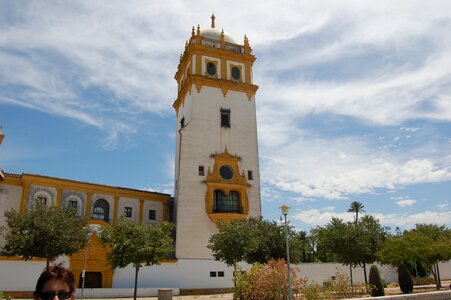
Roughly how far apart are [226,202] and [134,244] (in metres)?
15.8

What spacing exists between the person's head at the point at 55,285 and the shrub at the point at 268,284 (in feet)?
63.6

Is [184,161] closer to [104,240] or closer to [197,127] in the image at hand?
[197,127]

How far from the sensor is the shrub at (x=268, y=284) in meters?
21.7

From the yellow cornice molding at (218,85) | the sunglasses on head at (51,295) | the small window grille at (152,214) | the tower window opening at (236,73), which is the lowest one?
the sunglasses on head at (51,295)

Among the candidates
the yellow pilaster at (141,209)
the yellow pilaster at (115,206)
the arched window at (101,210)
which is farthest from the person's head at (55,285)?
the yellow pilaster at (141,209)

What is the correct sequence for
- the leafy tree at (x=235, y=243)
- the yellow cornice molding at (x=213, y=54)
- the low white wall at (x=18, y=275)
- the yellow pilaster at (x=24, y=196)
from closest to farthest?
the low white wall at (x=18, y=275), the leafy tree at (x=235, y=243), the yellow pilaster at (x=24, y=196), the yellow cornice molding at (x=213, y=54)

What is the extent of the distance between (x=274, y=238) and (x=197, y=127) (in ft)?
53.4

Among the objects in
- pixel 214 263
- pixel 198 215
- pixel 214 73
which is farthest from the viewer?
pixel 214 73

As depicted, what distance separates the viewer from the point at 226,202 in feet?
143

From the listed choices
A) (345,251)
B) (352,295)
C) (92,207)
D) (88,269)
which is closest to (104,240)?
(88,269)

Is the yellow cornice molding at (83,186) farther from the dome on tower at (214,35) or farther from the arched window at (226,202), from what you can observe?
the dome on tower at (214,35)

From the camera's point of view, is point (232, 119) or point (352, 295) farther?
point (232, 119)

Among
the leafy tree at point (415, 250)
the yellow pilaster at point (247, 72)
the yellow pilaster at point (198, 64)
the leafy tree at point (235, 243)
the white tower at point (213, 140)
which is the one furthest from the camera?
the yellow pilaster at point (247, 72)

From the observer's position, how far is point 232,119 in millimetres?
47312
